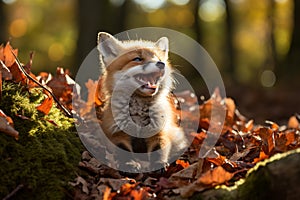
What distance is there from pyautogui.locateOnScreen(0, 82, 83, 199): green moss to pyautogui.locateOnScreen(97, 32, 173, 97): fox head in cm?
68

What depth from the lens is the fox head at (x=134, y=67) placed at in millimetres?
4469

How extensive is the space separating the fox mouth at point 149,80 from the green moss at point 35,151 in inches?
30.3

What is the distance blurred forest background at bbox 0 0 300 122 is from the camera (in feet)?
49.8

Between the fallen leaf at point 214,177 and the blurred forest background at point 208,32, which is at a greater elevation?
the blurred forest background at point 208,32

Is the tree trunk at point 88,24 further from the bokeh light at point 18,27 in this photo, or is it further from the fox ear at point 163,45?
the bokeh light at point 18,27

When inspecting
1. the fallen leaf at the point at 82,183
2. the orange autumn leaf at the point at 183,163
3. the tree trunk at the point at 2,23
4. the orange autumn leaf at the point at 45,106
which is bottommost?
the fallen leaf at the point at 82,183

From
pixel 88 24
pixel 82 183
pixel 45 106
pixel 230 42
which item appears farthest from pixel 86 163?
pixel 230 42

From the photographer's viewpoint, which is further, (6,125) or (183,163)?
(183,163)

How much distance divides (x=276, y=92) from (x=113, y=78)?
1039 centimetres

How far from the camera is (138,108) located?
14.7 feet

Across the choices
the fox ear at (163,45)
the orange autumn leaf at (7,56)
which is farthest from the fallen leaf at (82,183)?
the fox ear at (163,45)

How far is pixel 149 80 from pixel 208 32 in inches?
1513

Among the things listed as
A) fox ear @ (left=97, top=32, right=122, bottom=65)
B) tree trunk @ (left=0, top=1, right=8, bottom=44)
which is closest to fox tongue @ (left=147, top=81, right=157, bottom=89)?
fox ear @ (left=97, top=32, right=122, bottom=65)

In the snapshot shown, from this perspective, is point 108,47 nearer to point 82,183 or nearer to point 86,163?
point 86,163
